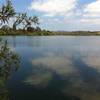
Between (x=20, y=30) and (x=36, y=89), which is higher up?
(x=20, y=30)

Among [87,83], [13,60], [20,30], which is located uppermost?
[20,30]

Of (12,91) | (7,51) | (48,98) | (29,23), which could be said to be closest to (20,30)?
(29,23)

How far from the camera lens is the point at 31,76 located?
40.4m

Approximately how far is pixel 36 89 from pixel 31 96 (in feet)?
9.22

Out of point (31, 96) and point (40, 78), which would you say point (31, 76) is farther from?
point (31, 96)

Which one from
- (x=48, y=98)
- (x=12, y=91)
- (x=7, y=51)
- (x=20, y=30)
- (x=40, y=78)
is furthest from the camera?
(x=40, y=78)

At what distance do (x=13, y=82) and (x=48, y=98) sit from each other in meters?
8.91

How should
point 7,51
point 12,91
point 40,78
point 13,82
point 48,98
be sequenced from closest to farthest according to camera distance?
point 7,51
point 48,98
point 12,91
point 13,82
point 40,78

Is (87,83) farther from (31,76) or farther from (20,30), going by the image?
(20,30)

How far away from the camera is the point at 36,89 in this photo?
32.1m

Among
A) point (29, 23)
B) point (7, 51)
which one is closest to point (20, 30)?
point (29, 23)

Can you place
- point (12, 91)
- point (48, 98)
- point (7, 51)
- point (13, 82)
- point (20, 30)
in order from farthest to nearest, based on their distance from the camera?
point (13, 82)
point (12, 91)
point (48, 98)
point (7, 51)
point (20, 30)

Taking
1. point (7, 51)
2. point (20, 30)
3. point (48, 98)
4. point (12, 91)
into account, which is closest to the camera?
point (20, 30)

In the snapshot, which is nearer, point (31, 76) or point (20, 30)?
point (20, 30)
